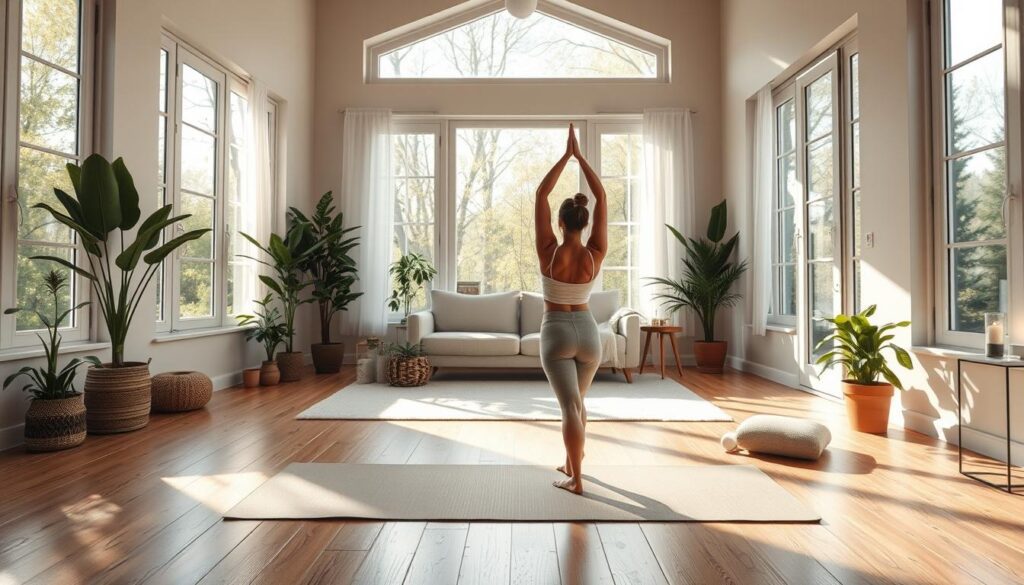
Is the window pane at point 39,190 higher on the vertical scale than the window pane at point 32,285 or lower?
higher

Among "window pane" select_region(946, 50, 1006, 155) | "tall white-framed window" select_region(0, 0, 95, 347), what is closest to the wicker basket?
"tall white-framed window" select_region(0, 0, 95, 347)

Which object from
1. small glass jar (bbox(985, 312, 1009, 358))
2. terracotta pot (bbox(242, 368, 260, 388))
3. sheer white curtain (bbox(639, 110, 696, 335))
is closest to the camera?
small glass jar (bbox(985, 312, 1009, 358))

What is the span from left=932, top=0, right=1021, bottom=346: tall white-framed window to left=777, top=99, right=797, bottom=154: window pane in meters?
1.83

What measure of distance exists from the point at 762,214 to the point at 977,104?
2.42m

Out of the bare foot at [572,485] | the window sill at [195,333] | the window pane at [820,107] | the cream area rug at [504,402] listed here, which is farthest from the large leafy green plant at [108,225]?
the window pane at [820,107]

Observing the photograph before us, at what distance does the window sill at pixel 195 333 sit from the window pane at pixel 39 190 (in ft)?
3.10

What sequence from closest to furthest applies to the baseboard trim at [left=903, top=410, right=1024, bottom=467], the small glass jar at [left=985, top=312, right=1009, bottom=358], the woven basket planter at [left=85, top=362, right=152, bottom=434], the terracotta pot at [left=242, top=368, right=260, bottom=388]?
1. the small glass jar at [left=985, top=312, right=1009, bottom=358]
2. the baseboard trim at [left=903, top=410, right=1024, bottom=467]
3. the woven basket planter at [left=85, top=362, right=152, bottom=434]
4. the terracotta pot at [left=242, top=368, right=260, bottom=388]

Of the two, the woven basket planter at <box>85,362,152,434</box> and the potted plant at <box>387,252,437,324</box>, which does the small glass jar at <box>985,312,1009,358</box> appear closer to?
the woven basket planter at <box>85,362,152,434</box>

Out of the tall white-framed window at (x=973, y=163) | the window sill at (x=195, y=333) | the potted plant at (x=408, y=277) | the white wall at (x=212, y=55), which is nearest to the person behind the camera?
the tall white-framed window at (x=973, y=163)

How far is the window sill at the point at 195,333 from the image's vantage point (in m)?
4.32

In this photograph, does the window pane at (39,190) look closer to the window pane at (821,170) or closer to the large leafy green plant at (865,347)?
the large leafy green plant at (865,347)

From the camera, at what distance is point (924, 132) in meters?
3.54

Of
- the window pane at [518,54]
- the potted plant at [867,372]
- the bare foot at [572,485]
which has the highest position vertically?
the window pane at [518,54]

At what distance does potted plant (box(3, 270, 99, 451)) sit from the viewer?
302 centimetres
